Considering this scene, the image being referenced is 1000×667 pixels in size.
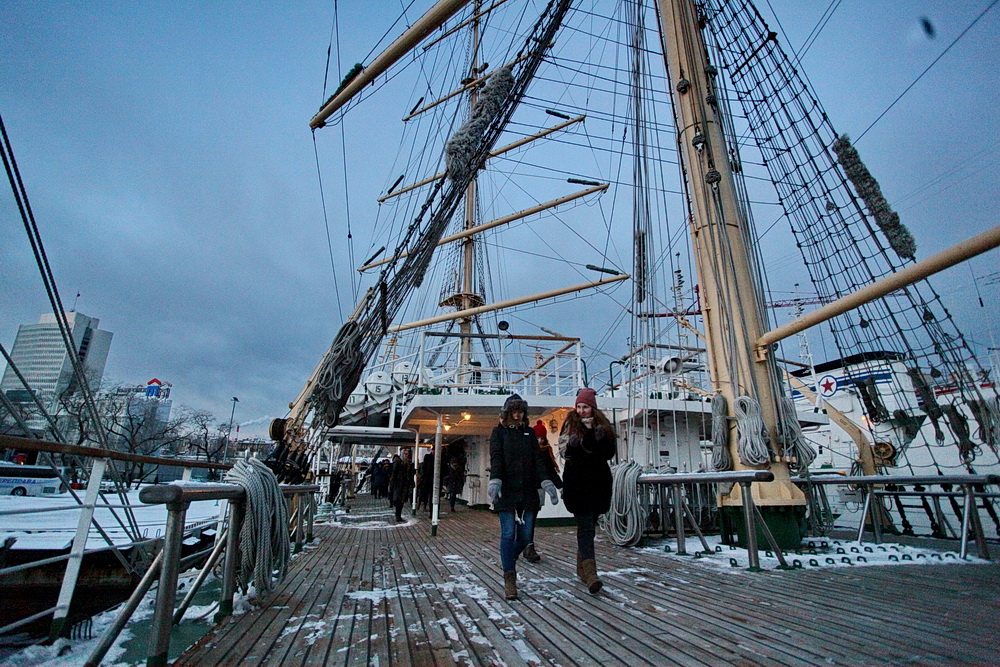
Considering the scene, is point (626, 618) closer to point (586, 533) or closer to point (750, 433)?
point (586, 533)

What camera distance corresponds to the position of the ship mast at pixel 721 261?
5.71m

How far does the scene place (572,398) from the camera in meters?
10.7

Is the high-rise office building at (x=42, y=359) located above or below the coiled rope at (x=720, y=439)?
above

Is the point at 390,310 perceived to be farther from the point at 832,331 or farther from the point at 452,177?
the point at 832,331

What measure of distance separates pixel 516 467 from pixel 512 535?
19.7 inches

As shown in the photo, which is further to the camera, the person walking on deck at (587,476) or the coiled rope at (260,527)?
the person walking on deck at (587,476)

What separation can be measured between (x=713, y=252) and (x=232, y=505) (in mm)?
6061

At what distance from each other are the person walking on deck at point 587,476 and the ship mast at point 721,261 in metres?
2.83

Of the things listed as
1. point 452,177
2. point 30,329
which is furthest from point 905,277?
point 30,329

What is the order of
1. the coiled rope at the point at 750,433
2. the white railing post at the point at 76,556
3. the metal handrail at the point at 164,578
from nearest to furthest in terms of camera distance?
the metal handrail at the point at 164,578 → the white railing post at the point at 76,556 → the coiled rope at the point at 750,433

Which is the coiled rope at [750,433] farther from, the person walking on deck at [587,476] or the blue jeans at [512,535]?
the blue jeans at [512,535]

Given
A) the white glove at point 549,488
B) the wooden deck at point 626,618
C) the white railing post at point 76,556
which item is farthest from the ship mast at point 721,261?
the white railing post at point 76,556

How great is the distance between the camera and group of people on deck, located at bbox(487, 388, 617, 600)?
370 cm

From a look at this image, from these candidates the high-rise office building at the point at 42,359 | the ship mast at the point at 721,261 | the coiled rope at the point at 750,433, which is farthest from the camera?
the high-rise office building at the point at 42,359
